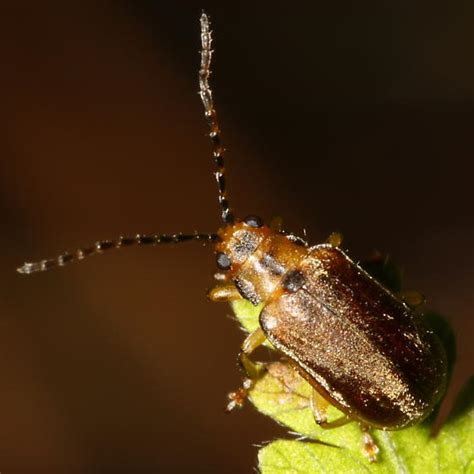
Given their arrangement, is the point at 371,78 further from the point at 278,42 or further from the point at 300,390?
the point at 300,390

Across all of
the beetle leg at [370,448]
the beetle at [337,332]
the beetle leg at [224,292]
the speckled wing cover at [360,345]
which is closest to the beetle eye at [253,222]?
the beetle at [337,332]

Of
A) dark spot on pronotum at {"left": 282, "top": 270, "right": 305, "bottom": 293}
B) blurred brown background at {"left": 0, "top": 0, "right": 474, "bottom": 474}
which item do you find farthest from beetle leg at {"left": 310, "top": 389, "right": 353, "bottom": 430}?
blurred brown background at {"left": 0, "top": 0, "right": 474, "bottom": 474}

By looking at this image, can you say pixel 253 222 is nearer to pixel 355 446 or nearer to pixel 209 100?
pixel 209 100

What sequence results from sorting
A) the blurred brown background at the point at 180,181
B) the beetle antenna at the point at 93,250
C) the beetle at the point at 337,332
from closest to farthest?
the beetle at the point at 337,332 < the beetle antenna at the point at 93,250 < the blurred brown background at the point at 180,181

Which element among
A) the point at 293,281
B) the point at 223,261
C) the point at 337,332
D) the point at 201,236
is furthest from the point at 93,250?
the point at 337,332

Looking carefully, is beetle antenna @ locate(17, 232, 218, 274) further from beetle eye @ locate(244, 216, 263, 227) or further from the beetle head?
beetle eye @ locate(244, 216, 263, 227)

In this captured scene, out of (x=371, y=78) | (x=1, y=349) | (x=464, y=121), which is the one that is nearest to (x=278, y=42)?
(x=371, y=78)

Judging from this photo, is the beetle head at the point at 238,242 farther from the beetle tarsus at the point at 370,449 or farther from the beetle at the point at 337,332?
the beetle tarsus at the point at 370,449
